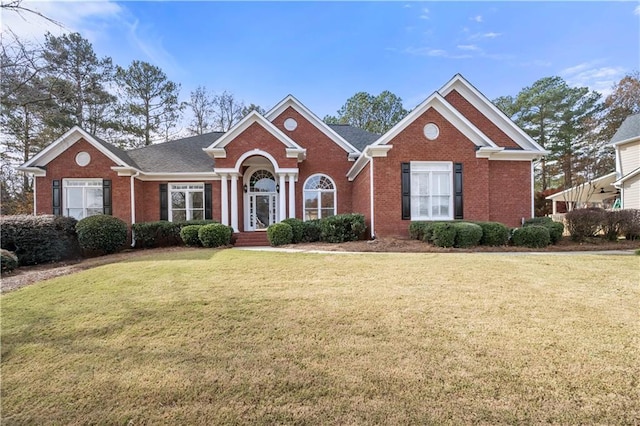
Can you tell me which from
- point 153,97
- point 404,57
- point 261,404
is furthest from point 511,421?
point 153,97

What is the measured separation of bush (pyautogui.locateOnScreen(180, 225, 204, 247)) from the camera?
1328 centimetres

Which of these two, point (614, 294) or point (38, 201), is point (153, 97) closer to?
point (38, 201)

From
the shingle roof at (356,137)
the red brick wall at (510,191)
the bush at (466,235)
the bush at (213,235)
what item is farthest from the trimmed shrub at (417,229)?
the bush at (213,235)

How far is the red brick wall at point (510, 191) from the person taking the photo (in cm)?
1423

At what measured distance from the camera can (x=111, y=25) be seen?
10.3m

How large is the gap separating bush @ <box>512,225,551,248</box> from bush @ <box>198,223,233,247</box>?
455 inches

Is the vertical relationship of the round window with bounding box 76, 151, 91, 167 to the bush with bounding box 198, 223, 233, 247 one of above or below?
above

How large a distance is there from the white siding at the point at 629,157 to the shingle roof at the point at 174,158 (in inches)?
1054

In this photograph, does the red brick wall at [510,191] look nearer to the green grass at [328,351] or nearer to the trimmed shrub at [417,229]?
the trimmed shrub at [417,229]

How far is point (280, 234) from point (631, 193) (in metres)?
21.5

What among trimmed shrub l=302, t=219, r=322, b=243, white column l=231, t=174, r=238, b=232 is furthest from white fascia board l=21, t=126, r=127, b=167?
trimmed shrub l=302, t=219, r=322, b=243

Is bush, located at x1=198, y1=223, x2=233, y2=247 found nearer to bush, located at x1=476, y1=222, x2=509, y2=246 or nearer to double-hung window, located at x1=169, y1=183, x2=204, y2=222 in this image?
double-hung window, located at x1=169, y1=183, x2=204, y2=222

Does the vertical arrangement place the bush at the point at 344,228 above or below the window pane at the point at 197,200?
below

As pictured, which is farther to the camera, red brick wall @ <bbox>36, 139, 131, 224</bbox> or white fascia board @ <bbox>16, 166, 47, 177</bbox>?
red brick wall @ <bbox>36, 139, 131, 224</bbox>
